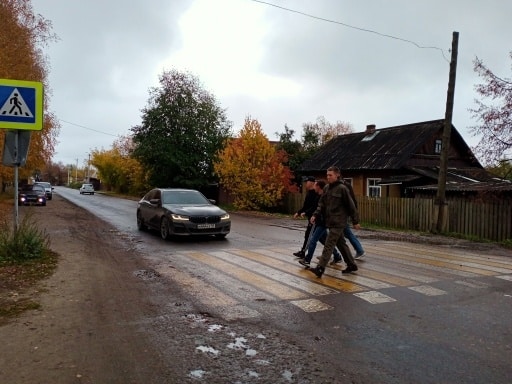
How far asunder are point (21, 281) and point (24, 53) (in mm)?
17401

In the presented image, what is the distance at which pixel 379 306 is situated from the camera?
589 centimetres

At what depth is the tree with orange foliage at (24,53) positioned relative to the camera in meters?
18.5

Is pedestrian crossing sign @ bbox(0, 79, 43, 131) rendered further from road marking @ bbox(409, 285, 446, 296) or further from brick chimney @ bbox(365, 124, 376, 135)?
brick chimney @ bbox(365, 124, 376, 135)

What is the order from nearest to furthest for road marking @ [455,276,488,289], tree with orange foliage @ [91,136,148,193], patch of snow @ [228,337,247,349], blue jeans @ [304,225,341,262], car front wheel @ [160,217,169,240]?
patch of snow @ [228,337,247,349]
road marking @ [455,276,488,289]
blue jeans @ [304,225,341,262]
car front wheel @ [160,217,169,240]
tree with orange foliage @ [91,136,148,193]

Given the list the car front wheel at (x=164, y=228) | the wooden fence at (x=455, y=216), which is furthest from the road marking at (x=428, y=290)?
the wooden fence at (x=455, y=216)

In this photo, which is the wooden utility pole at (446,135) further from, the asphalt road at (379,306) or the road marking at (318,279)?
the road marking at (318,279)

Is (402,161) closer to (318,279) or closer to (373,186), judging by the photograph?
(373,186)

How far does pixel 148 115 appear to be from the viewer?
129 feet

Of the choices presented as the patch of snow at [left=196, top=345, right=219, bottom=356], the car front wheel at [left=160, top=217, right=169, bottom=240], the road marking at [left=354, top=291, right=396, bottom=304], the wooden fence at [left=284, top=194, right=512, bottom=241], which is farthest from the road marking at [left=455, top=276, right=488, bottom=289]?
the wooden fence at [left=284, top=194, right=512, bottom=241]

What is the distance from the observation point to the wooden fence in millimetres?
16406

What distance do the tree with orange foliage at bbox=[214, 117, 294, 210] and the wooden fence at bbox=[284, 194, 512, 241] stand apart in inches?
314

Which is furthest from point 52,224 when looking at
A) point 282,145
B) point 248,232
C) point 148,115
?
point 282,145

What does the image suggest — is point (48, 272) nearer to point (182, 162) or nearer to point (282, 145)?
point (182, 162)

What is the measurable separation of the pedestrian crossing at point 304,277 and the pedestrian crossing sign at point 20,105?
3.56m
